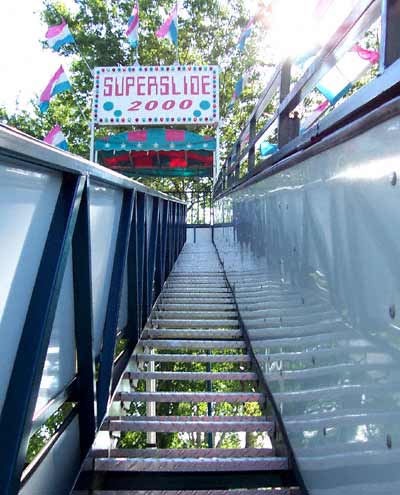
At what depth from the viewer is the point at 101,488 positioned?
7.30 feet

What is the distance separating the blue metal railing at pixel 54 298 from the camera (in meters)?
1.45

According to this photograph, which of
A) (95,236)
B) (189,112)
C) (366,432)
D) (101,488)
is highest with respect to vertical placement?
(189,112)

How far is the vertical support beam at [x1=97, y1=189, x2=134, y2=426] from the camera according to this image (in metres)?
2.59

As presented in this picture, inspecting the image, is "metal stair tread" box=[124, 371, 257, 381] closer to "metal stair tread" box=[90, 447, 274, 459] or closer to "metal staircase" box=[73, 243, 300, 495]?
"metal staircase" box=[73, 243, 300, 495]

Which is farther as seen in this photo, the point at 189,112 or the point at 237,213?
the point at 189,112

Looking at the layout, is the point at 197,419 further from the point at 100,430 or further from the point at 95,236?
the point at 95,236

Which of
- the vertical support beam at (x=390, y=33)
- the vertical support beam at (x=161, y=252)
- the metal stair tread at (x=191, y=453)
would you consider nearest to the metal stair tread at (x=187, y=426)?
the metal stair tread at (x=191, y=453)

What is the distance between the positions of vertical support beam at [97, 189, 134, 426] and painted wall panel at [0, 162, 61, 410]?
1.12m

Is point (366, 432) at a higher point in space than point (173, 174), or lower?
lower

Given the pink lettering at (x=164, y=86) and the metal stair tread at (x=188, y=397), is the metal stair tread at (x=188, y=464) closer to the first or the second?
the metal stair tread at (x=188, y=397)

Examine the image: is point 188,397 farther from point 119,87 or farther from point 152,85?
point 119,87

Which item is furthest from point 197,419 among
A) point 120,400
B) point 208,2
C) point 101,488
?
point 208,2

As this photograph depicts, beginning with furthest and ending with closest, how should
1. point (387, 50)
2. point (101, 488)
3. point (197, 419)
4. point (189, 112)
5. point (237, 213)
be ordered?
point (189, 112) < point (237, 213) < point (197, 419) < point (101, 488) < point (387, 50)

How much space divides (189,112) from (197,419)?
11.7 meters
